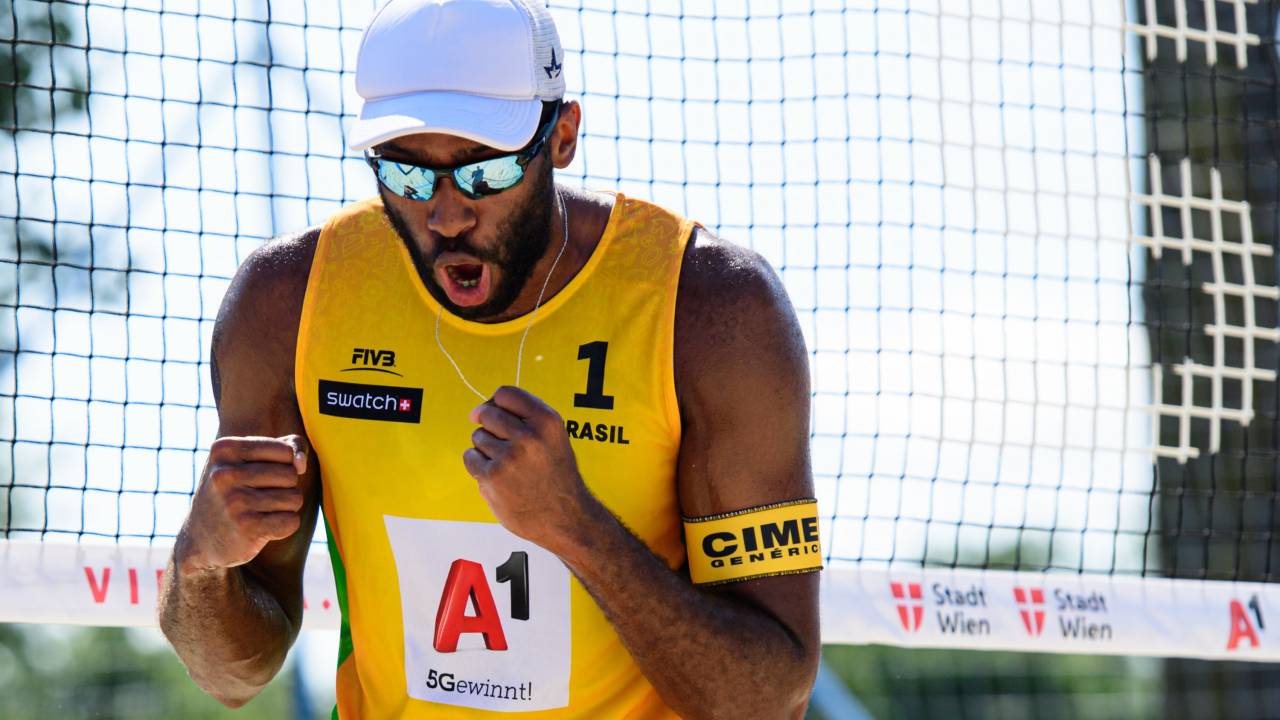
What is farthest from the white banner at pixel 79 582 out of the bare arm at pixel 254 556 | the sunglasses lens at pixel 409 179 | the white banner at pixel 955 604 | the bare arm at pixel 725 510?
the sunglasses lens at pixel 409 179

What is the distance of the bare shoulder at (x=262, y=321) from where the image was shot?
3.12m

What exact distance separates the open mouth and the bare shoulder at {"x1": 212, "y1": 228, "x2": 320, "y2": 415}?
0.37 m

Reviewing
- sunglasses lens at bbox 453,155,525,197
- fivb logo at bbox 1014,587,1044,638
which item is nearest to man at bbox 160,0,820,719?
sunglasses lens at bbox 453,155,525,197

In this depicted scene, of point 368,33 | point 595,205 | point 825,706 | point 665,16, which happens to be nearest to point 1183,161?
point 665,16

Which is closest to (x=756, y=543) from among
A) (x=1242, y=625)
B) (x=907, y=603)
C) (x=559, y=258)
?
(x=559, y=258)

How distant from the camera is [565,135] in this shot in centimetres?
311

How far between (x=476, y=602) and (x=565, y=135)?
0.88 m

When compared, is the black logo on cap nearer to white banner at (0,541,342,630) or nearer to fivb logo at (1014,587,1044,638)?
white banner at (0,541,342,630)

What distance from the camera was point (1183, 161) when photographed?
19.1 feet

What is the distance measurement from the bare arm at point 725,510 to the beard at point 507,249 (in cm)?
29

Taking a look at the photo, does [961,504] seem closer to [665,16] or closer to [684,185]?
[684,185]

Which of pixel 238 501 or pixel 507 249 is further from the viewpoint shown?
pixel 507 249

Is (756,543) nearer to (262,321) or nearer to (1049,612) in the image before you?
(262,321)

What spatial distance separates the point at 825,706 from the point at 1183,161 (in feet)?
7.71
